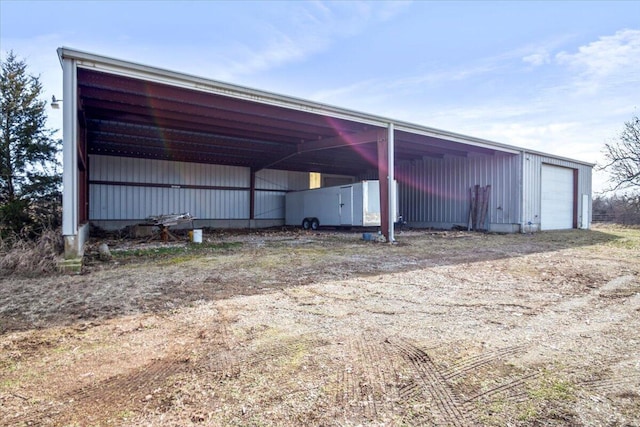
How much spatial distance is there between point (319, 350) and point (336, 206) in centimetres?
1480

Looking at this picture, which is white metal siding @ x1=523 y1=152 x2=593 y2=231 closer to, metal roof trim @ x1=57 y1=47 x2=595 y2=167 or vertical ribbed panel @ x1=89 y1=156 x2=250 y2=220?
metal roof trim @ x1=57 y1=47 x2=595 y2=167

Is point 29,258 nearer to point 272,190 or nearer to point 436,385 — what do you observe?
point 436,385

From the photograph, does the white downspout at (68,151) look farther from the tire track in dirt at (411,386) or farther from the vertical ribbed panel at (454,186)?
the vertical ribbed panel at (454,186)

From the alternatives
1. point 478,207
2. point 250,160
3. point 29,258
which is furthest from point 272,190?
point 29,258

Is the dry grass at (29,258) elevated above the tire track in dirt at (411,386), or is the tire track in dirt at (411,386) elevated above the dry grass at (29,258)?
the dry grass at (29,258)

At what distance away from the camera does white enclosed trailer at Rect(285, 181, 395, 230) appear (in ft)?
53.4

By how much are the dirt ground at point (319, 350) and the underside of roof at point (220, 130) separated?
549cm

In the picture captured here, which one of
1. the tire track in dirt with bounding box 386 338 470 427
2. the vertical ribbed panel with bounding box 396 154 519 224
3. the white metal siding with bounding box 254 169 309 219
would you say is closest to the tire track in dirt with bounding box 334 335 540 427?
the tire track in dirt with bounding box 386 338 470 427

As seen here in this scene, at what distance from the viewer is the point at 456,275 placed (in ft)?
24.1

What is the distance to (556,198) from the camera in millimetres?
20375

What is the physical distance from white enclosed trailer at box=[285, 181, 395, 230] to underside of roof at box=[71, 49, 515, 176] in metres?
2.06

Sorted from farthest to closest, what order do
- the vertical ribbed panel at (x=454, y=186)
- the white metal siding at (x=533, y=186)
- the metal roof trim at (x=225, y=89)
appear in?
the vertical ribbed panel at (x=454, y=186)
the white metal siding at (x=533, y=186)
the metal roof trim at (x=225, y=89)

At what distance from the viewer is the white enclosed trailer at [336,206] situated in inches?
640

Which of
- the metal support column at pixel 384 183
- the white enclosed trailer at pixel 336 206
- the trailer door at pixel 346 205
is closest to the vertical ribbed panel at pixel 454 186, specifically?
the white enclosed trailer at pixel 336 206
